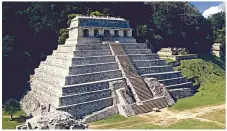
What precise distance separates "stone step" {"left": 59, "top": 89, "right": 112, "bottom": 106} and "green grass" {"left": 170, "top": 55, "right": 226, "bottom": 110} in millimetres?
6229

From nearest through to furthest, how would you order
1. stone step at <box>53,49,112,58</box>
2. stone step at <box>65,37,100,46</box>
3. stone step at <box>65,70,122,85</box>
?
stone step at <box>65,70,122,85</box>
stone step at <box>53,49,112,58</box>
stone step at <box>65,37,100,46</box>

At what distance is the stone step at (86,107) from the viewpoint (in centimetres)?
2790

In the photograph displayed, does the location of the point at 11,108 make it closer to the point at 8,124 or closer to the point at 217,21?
the point at 8,124

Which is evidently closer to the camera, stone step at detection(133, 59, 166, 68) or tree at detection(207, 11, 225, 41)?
stone step at detection(133, 59, 166, 68)

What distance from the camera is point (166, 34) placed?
54438mm

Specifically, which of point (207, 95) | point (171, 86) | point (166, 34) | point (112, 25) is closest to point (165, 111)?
point (171, 86)

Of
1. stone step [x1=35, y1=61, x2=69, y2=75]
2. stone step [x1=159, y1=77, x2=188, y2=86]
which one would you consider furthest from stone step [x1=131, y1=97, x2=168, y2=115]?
stone step [x1=35, y1=61, x2=69, y2=75]

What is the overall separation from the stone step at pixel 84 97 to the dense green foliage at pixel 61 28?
11.0 metres

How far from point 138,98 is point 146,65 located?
537 cm

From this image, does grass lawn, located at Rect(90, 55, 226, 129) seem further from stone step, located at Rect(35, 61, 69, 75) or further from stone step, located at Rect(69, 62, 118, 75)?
stone step, located at Rect(35, 61, 69, 75)

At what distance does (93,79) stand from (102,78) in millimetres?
1031

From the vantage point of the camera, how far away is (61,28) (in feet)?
152

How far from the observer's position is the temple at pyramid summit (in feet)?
95.2

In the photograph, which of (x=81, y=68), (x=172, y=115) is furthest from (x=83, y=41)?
(x=172, y=115)
